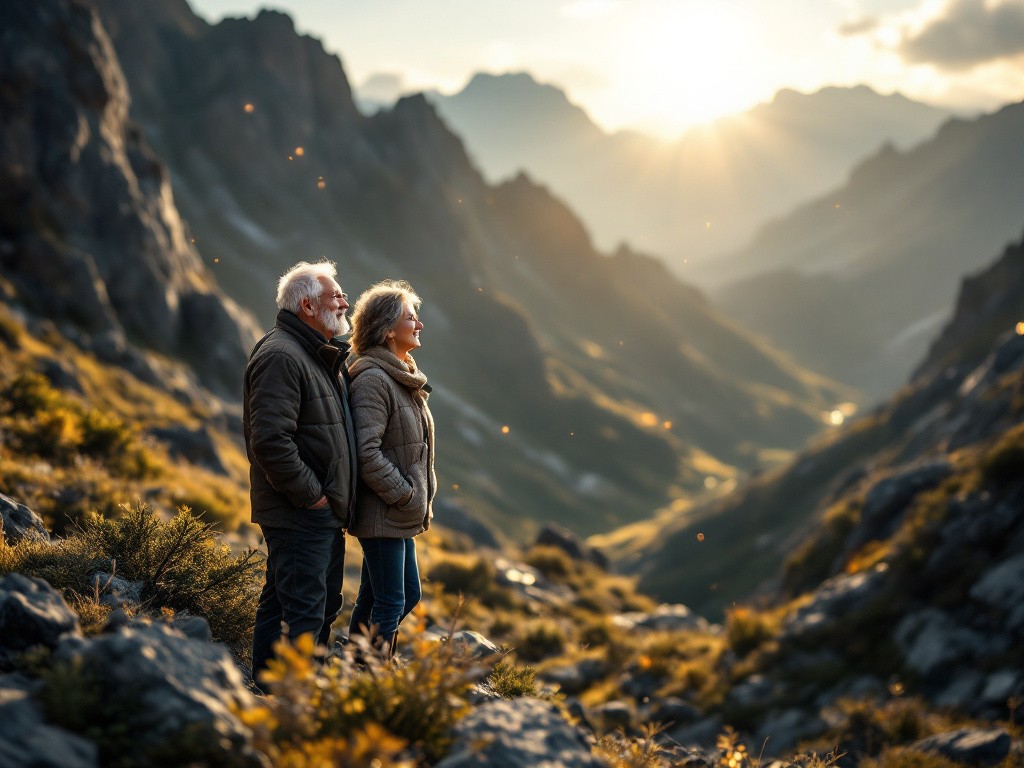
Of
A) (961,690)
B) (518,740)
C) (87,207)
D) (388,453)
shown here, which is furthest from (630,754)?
(87,207)

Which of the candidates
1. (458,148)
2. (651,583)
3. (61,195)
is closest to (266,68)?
(458,148)

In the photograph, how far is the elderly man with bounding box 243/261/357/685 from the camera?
5637 mm

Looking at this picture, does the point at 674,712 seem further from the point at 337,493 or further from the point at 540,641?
the point at 337,493

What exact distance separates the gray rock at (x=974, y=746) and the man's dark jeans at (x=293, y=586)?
7.74 meters

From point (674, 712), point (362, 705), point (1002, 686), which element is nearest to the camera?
point (362, 705)

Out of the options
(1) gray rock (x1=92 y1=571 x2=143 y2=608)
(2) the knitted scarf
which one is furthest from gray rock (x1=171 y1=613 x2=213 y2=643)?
(2) the knitted scarf

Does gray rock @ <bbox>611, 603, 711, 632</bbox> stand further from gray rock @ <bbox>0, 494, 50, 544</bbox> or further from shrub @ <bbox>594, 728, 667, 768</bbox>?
gray rock @ <bbox>0, 494, 50, 544</bbox>

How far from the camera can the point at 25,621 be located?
4586 millimetres

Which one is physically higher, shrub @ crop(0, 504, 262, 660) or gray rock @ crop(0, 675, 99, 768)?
shrub @ crop(0, 504, 262, 660)

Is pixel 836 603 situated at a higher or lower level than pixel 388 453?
higher

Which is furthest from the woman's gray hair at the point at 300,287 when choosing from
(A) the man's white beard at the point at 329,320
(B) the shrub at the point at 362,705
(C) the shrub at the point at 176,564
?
(B) the shrub at the point at 362,705

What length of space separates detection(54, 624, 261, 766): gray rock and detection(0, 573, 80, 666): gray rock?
0.48 metres

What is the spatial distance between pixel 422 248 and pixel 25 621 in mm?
124952

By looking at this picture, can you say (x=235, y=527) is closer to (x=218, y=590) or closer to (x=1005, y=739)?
(x=218, y=590)
